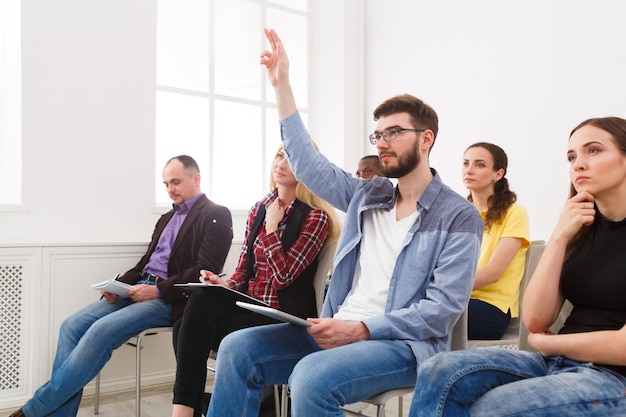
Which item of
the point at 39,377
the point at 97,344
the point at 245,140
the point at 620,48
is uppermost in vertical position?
the point at 620,48

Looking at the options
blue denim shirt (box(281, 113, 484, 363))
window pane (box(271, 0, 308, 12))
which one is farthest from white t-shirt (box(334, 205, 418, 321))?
window pane (box(271, 0, 308, 12))

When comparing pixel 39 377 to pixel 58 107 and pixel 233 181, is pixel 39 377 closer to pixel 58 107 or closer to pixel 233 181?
pixel 58 107

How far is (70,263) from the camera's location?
319 centimetres

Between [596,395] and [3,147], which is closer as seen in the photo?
[596,395]

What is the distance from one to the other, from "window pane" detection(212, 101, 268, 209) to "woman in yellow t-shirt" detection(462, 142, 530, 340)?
2.08 meters

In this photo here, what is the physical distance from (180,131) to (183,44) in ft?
1.97

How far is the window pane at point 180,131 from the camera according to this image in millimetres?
4055

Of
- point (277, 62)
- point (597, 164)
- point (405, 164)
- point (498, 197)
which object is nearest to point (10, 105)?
point (277, 62)

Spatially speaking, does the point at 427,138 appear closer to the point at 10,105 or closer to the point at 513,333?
the point at 513,333

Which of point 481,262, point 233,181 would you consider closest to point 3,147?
point 233,181

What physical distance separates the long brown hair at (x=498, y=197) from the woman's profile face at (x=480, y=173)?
19 millimetres

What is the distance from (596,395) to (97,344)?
2052mm

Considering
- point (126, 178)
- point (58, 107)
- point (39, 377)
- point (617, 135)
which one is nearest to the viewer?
point (617, 135)

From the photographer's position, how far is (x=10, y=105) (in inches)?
133
